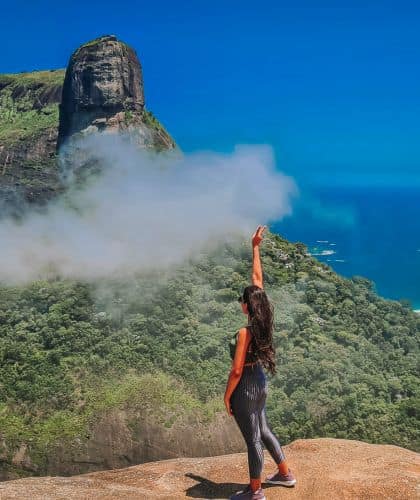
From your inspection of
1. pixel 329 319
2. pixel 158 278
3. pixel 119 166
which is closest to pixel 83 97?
pixel 119 166

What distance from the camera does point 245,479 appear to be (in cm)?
1088

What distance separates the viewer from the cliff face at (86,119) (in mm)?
67062

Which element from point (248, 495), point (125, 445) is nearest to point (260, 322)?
point (248, 495)

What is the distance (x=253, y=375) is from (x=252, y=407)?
484mm

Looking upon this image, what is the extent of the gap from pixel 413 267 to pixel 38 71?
311ft

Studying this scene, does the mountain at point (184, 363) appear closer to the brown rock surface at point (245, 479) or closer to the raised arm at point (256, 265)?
the brown rock surface at point (245, 479)

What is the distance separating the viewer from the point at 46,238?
55.8m

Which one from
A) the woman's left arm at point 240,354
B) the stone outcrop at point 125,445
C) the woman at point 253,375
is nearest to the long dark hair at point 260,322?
the woman at point 253,375

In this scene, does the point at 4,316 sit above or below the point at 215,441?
above

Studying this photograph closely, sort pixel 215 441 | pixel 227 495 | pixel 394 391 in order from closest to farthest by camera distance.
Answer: pixel 227 495
pixel 215 441
pixel 394 391

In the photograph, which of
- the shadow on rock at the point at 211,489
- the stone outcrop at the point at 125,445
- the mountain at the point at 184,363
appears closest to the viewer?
the shadow on rock at the point at 211,489

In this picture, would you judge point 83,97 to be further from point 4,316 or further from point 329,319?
point 329,319

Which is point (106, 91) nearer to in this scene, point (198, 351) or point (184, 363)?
point (198, 351)

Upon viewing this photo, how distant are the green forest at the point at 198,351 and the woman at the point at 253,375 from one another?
25753 millimetres
